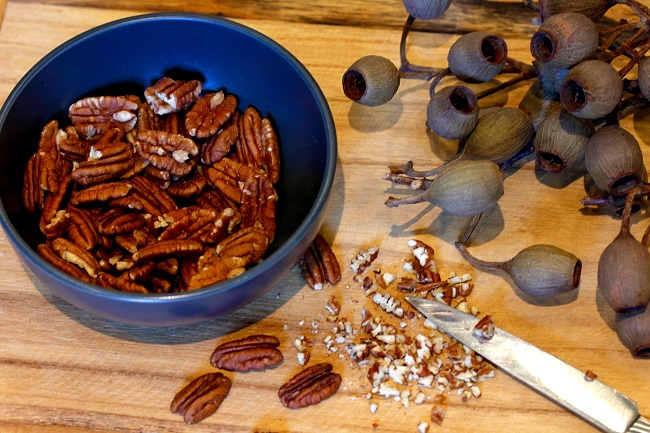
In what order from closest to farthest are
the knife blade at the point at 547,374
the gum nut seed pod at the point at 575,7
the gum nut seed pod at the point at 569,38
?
1. the knife blade at the point at 547,374
2. the gum nut seed pod at the point at 569,38
3. the gum nut seed pod at the point at 575,7

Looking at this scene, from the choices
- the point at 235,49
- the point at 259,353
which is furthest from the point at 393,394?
the point at 235,49

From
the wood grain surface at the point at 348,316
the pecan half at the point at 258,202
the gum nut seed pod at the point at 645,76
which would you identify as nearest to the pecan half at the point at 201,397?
the wood grain surface at the point at 348,316

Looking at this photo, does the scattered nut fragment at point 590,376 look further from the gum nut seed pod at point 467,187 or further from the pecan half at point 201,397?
the pecan half at point 201,397

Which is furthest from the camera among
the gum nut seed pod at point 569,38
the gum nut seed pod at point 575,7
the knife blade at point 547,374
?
the gum nut seed pod at point 575,7

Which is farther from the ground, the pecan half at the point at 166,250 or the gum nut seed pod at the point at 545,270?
the gum nut seed pod at the point at 545,270

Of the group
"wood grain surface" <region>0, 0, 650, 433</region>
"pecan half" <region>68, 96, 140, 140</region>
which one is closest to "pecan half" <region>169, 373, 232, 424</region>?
"wood grain surface" <region>0, 0, 650, 433</region>

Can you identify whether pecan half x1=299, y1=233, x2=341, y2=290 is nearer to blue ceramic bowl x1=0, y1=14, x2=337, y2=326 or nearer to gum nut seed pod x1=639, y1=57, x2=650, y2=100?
blue ceramic bowl x1=0, y1=14, x2=337, y2=326
